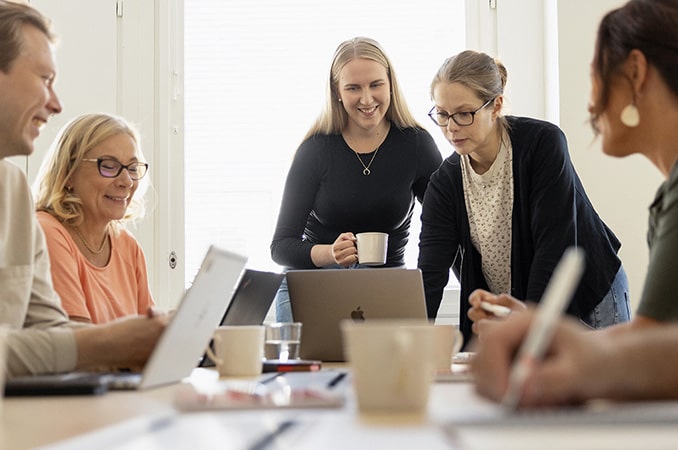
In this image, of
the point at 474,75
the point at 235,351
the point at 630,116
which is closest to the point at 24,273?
the point at 235,351

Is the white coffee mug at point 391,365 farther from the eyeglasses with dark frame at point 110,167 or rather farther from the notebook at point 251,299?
the eyeglasses with dark frame at point 110,167

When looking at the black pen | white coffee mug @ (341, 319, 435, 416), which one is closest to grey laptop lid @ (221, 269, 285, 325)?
the black pen

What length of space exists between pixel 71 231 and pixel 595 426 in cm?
192

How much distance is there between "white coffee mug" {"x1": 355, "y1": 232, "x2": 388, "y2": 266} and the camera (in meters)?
2.57

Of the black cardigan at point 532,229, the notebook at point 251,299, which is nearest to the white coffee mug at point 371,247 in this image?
the black cardigan at point 532,229

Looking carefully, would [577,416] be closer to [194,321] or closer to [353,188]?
[194,321]

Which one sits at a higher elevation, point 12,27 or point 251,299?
point 12,27

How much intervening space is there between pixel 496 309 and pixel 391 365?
87cm

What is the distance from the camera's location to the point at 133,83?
13.1ft

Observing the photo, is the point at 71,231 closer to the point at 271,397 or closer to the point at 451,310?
the point at 271,397

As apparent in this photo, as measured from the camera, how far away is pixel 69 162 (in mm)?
2484

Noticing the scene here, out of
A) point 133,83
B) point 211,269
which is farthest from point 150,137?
point 211,269

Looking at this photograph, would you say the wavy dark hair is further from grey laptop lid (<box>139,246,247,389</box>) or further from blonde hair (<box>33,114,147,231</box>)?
blonde hair (<box>33,114,147,231</box>)

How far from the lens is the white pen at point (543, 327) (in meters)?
0.67
